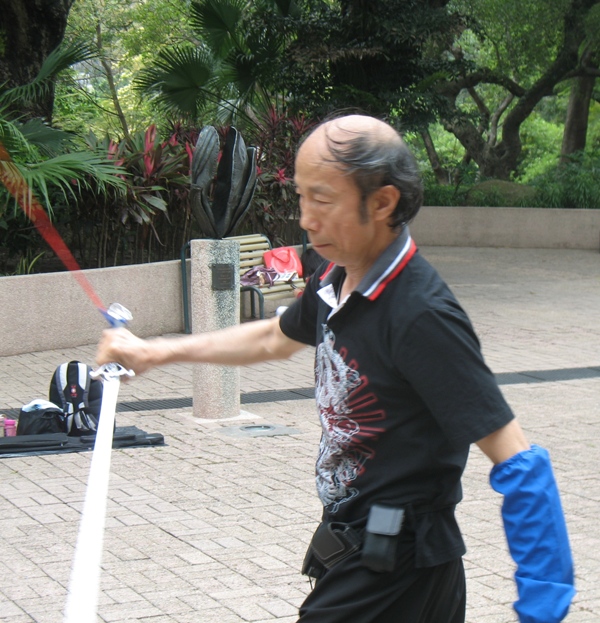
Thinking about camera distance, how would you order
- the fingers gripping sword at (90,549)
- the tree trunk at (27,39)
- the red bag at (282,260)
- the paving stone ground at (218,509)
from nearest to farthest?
the fingers gripping sword at (90,549) < the paving stone ground at (218,509) < the red bag at (282,260) < the tree trunk at (27,39)

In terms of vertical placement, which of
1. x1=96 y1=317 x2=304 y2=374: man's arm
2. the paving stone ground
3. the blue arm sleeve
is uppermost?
x1=96 y1=317 x2=304 y2=374: man's arm

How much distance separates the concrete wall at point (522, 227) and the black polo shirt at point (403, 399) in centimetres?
1851

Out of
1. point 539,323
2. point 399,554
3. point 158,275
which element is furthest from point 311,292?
point 539,323

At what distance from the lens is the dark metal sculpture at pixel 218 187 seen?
7.44 m

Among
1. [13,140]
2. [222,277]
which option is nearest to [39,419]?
[222,277]

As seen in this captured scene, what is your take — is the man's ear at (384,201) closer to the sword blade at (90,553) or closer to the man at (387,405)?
the man at (387,405)

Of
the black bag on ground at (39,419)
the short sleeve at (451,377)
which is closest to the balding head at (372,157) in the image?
the short sleeve at (451,377)

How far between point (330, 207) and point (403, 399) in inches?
16.4

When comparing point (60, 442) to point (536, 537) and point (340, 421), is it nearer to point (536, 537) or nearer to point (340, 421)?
point (340, 421)

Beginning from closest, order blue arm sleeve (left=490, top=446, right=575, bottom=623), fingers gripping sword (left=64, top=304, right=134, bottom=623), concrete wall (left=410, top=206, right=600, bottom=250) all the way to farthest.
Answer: blue arm sleeve (left=490, top=446, right=575, bottom=623)
fingers gripping sword (left=64, top=304, right=134, bottom=623)
concrete wall (left=410, top=206, right=600, bottom=250)

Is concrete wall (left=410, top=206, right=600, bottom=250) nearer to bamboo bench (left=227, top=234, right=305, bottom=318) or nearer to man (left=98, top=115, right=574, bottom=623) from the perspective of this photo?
bamboo bench (left=227, top=234, right=305, bottom=318)

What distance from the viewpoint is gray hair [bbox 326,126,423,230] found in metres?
1.96

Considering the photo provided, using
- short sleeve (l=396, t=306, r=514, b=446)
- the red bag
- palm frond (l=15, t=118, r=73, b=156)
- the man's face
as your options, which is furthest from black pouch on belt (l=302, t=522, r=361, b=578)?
the red bag

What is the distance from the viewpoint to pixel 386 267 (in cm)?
201
